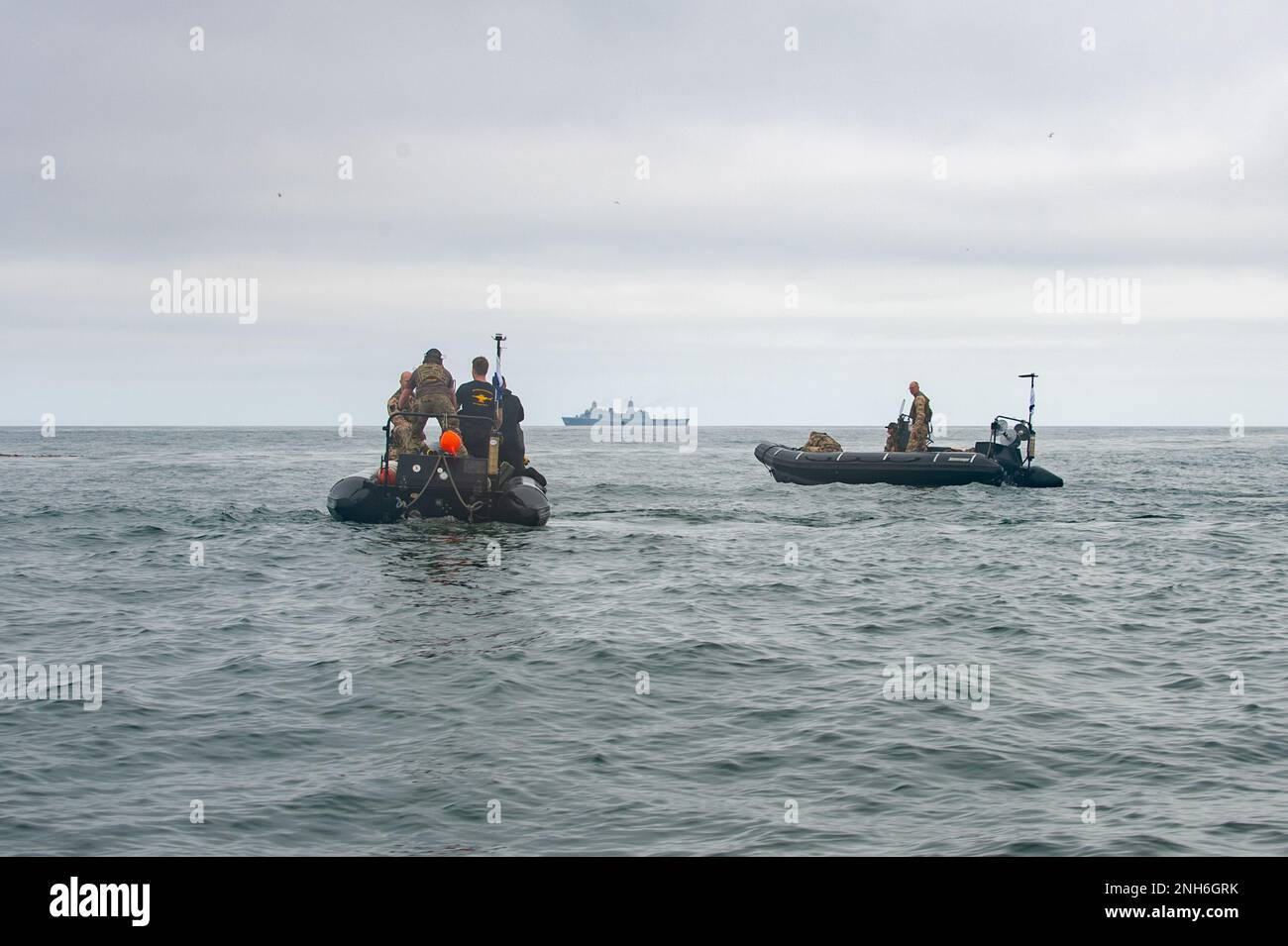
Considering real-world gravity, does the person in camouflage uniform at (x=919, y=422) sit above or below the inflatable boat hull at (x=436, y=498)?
above

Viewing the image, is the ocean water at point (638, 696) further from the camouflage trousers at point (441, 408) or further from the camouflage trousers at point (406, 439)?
the camouflage trousers at point (441, 408)

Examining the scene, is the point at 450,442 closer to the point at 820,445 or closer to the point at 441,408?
the point at 441,408

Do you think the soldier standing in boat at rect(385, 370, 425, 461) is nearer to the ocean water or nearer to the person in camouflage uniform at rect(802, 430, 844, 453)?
the ocean water

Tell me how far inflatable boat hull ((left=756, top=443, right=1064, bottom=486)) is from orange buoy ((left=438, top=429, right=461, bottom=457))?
14.8 meters

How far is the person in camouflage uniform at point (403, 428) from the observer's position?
20062 millimetres

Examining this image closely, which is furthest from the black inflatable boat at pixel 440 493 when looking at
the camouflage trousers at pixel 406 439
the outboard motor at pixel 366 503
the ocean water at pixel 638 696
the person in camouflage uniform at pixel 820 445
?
the person in camouflage uniform at pixel 820 445

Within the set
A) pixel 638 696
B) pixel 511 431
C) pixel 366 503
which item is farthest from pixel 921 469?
pixel 638 696

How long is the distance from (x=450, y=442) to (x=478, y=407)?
0.84 meters

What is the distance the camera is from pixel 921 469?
30125mm

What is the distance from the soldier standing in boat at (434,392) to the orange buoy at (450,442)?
1.01 feet

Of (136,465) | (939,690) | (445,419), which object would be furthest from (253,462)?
(939,690)

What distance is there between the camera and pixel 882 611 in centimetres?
1405
